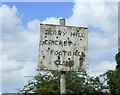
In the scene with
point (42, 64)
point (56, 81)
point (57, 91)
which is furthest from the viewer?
point (56, 81)

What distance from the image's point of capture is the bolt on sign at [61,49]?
19.0 feet

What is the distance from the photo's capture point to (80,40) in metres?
6.01

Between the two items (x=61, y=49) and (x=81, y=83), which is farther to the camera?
(x=81, y=83)

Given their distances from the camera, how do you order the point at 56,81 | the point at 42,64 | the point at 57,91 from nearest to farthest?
the point at 42,64
the point at 57,91
the point at 56,81

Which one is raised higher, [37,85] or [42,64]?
[42,64]

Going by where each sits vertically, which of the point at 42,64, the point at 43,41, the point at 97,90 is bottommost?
the point at 97,90

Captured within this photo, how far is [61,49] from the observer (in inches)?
231

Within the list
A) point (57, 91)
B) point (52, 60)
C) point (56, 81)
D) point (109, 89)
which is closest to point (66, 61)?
point (52, 60)

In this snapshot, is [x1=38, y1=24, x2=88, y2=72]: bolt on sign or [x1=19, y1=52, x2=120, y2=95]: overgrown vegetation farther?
[x1=19, y1=52, x2=120, y2=95]: overgrown vegetation

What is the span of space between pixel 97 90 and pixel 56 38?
560 inches

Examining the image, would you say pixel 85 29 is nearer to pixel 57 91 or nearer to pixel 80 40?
pixel 80 40

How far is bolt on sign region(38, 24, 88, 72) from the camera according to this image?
5.80 metres

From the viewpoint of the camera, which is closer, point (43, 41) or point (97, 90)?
point (43, 41)

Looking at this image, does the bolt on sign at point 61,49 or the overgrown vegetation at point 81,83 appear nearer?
the bolt on sign at point 61,49
